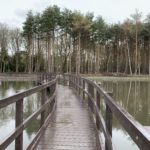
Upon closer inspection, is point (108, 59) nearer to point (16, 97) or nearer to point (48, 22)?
point (48, 22)

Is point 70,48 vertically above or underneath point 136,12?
underneath

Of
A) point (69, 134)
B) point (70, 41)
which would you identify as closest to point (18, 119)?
point (69, 134)

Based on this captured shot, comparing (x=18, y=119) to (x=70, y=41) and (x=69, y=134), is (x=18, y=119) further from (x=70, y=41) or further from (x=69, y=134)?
(x=70, y=41)

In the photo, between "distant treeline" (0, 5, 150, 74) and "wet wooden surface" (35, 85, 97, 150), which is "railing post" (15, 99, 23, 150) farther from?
"distant treeline" (0, 5, 150, 74)

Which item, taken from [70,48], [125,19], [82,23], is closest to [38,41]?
[70,48]

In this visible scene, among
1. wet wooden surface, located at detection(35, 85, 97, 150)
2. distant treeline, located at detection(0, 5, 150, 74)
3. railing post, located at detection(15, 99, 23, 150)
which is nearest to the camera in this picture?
railing post, located at detection(15, 99, 23, 150)

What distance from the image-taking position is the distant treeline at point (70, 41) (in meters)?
59.0

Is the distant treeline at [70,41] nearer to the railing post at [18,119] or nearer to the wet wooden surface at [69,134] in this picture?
the wet wooden surface at [69,134]

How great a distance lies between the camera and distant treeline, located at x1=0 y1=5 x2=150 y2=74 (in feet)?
193

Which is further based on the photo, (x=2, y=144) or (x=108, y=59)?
(x=108, y=59)

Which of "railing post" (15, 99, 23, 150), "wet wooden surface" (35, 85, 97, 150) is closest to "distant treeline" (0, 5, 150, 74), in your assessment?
"wet wooden surface" (35, 85, 97, 150)

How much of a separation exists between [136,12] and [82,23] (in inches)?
357

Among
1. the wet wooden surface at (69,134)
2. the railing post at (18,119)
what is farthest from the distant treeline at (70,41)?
the railing post at (18,119)

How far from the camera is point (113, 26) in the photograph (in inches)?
2621
